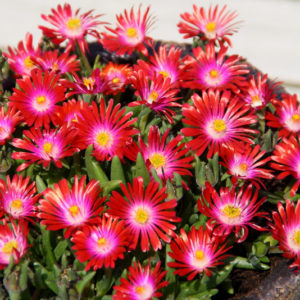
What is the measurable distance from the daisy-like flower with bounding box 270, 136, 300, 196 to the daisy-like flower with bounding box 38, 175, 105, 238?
11.5 inches

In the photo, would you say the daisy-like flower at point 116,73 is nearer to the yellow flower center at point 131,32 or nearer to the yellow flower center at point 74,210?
the yellow flower center at point 131,32

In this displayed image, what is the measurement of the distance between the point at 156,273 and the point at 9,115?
353 mm

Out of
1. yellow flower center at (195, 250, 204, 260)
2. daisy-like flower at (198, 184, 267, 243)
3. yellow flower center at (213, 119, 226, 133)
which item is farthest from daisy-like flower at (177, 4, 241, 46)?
yellow flower center at (195, 250, 204, 260)

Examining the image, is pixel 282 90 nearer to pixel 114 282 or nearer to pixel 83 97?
pixel 83 97

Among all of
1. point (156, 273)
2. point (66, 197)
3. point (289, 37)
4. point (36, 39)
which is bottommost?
point (156, 273)

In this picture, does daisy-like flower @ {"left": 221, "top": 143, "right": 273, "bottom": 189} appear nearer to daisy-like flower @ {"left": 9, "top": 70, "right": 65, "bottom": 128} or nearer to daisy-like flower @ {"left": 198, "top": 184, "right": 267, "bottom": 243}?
daisy-like flower @ {"left": 198, "top": 184, "right": 267, "bottom": 243}

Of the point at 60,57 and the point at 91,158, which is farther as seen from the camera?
the point at 60,57

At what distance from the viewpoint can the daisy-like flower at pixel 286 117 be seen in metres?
0.94

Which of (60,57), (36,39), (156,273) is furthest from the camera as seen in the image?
(36,39)

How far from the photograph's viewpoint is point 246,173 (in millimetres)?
824

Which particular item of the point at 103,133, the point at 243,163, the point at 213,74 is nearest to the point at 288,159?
the point at 243,163

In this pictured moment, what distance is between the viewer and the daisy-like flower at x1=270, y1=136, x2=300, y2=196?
0.84 m

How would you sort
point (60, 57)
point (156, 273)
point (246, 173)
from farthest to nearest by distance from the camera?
point (60, 57) → point (246, 173) → point (156, 273)

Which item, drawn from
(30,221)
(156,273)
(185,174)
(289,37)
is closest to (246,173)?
(185,174)
